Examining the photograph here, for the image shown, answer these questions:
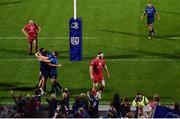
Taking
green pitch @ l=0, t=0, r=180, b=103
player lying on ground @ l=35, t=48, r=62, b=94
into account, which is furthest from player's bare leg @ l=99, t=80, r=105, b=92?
player lying on ground @ l=35, t=48, r=62, b=94

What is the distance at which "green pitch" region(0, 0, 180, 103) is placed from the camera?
25.5m

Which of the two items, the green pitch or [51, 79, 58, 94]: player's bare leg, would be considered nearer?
[51, 79, 58, 94]: player's bare leg

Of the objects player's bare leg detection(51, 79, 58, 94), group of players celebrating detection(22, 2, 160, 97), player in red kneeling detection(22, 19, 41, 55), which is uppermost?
player in red kneeling detection(22, 19, 41, 55)

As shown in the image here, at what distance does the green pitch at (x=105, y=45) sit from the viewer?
2548 cm

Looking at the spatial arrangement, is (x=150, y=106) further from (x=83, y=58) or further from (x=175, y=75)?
(x=83, y=58)

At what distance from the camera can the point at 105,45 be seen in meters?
31.0

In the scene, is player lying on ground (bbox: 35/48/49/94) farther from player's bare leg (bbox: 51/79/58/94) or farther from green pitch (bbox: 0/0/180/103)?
green pitch (bbox: 0/0/180/103)

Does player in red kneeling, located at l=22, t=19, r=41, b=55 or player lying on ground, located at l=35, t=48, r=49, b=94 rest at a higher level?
player in red kneeling, located at l=22, t=19, r=41, b=55

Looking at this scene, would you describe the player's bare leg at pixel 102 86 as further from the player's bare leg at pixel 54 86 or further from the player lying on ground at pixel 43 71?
the player lying on ground at pixel 43 71

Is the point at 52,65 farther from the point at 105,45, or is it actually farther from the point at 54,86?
the point at 105,45

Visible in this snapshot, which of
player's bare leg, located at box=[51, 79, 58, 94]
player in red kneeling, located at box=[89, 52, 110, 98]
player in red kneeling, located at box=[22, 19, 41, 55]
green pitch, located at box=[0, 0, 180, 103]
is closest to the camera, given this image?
player in red kneeling, located at box=[89, 52, 110, 98]

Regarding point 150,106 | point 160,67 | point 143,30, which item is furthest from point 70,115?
point 143,30

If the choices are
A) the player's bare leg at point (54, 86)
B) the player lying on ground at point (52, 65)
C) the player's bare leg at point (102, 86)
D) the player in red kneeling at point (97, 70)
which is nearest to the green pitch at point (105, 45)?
the player's bare leg at point (102, 86)

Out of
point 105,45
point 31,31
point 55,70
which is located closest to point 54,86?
point 55,70
